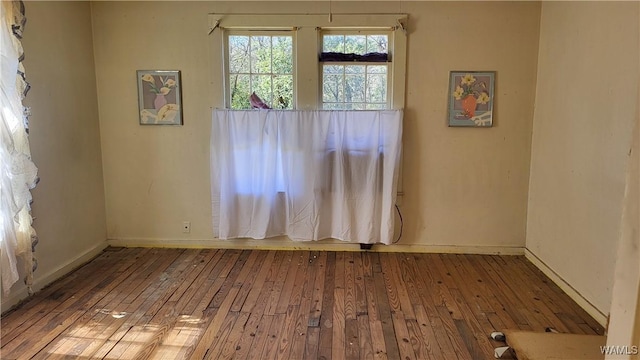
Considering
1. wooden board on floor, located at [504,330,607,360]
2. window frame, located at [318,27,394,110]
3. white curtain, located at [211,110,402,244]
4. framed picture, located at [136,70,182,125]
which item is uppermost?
window frame, located at [318,27,394,110]

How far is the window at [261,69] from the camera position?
11.8ft

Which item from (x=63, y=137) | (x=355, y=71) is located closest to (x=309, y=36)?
(x=355, y=71)

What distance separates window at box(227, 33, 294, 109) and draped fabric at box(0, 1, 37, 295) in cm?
154

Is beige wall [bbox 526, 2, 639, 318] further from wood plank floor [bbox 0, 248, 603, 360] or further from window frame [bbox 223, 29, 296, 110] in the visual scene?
window frame [bbox 223, 29, 296, 110]

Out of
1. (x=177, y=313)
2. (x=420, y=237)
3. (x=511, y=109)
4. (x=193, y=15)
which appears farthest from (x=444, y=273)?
(x=193, y=15)

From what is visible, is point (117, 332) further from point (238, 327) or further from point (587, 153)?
point (587, 153)

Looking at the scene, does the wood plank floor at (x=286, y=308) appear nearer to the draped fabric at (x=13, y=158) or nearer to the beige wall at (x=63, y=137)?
the beige wall at (x=63, y=137)

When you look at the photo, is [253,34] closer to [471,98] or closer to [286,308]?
[471,98]

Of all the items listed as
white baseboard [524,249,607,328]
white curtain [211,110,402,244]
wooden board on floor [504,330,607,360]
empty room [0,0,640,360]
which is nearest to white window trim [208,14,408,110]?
empty room [0,0,640,360]

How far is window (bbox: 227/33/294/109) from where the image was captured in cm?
361

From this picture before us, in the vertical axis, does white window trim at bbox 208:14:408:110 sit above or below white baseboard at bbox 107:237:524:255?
above

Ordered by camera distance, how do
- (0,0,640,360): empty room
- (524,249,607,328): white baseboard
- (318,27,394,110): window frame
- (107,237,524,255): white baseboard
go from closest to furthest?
1. (524,249,607,328): white baseboard
2. (0,0,640,360): empty room
3. (318,27,394,110): window frame
4. (107,237,524,255): white baseboard

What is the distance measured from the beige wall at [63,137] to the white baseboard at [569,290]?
3710 mm

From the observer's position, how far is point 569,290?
9.36 feet
